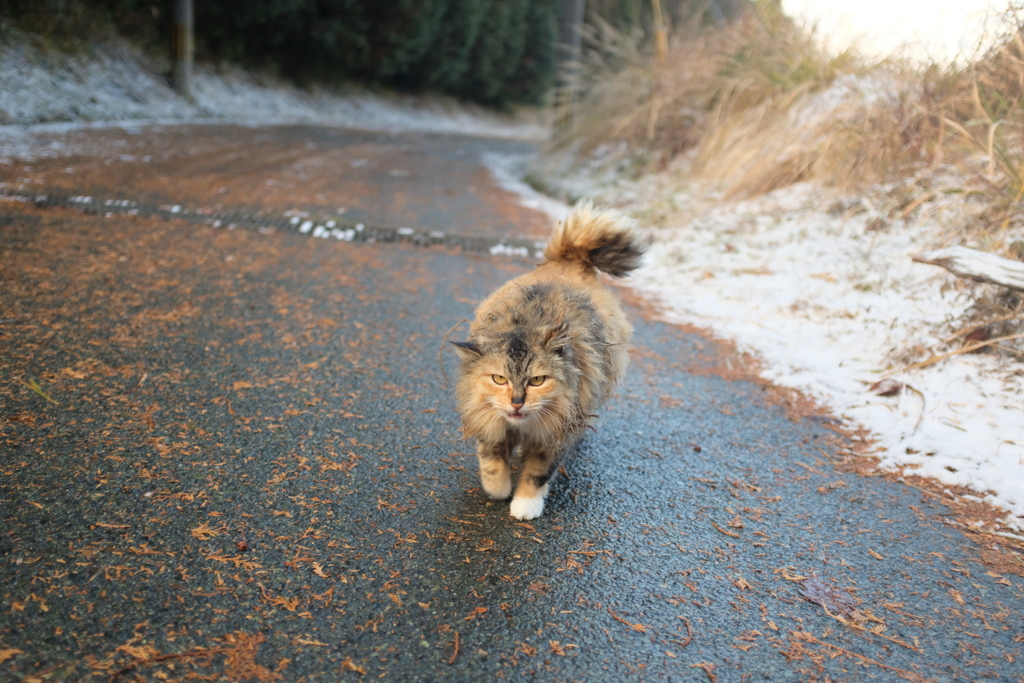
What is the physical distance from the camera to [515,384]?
8.71ft

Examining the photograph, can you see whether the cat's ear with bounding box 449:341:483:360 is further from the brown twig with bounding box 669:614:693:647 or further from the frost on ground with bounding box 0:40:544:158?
the frost on ground with bounding box 0:40:544:158

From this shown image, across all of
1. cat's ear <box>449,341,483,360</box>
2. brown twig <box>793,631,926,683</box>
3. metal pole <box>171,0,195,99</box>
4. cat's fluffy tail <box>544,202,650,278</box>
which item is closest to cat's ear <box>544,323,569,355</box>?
cat's ear <box>449,341,483,360</box>

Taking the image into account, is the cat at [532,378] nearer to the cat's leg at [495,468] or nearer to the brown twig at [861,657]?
the cat's leg at [495,468]

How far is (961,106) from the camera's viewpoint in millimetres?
6578

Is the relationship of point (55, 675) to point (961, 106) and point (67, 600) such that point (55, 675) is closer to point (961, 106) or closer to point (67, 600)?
point (67, 600)

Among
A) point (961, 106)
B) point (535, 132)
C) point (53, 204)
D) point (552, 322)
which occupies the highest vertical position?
point (961, 106)

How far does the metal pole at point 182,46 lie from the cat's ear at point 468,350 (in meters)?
13.8

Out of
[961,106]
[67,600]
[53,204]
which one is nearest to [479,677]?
[67,600]

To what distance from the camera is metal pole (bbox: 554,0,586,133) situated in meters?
13.1

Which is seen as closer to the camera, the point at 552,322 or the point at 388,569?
the point at 388,569

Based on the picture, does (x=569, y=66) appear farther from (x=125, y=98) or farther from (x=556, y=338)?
(x=556, y=338)

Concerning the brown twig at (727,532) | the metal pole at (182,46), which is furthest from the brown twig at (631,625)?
the metal pole at (182,46)

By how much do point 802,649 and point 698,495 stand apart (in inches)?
37.6

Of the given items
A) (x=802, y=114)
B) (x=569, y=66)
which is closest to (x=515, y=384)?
(x=802, y=114)
